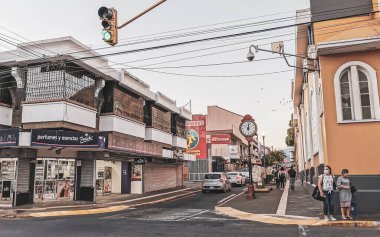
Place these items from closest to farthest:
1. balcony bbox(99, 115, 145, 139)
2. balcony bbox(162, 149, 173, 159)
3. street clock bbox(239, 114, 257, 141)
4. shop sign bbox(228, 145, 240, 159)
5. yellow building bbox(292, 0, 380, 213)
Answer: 1. yellow building bbox(292, 0, 380, 213)
2. street clock bbox(239, 114, 257, 141)
3. balcony bbox(99, 115, 145, 139)
4. balcony bbox(162, 149, 173, 159)
5. shop sign bbox(228, 145, 240, 159)

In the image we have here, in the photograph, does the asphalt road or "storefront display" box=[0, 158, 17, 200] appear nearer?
the asphalt road

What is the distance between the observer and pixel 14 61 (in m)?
19.9

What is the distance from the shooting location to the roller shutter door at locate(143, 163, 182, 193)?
96.2 ft

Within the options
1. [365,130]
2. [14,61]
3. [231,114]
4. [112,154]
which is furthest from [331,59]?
[231,114]

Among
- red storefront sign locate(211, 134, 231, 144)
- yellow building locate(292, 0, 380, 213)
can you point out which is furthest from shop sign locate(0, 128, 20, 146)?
red storefront sign locate(211, 134, 231, 144)

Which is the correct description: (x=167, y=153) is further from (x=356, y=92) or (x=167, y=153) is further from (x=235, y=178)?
(x=356, y=92)

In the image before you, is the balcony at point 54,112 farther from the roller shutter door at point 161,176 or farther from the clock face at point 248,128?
the roller shutter door at point 161,176

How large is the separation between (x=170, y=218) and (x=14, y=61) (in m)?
13.7

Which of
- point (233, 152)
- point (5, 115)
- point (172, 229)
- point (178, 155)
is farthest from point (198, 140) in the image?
point (172, 229)

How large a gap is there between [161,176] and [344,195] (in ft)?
74.5

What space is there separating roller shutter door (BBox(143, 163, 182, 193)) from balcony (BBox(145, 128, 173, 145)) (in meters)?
2.33

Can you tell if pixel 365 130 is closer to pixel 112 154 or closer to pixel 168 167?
pixel 112 154

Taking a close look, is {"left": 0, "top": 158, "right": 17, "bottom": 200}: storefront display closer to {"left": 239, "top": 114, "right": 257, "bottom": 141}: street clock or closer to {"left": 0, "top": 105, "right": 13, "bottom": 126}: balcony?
{"left": 0, "top": 105, "right": 13, "bottom": 126}: balcony

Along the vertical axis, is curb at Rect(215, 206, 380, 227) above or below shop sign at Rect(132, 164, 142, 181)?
below
